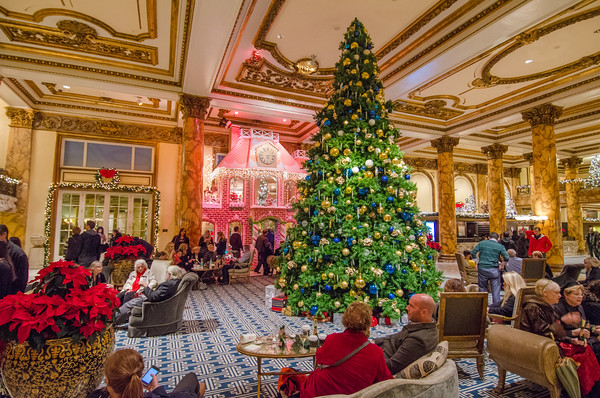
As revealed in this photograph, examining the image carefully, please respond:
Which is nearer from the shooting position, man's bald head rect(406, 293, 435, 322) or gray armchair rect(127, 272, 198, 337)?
man's bald head rect(406, 293, 435, 322)

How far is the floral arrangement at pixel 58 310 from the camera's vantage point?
2.34m

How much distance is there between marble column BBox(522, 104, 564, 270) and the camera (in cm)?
1042

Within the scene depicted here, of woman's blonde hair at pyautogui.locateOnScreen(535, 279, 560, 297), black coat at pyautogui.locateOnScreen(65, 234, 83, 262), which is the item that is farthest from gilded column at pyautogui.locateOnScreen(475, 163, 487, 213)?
black coat at pyautogui.locateOnScreen(65, 234, 83, 262)

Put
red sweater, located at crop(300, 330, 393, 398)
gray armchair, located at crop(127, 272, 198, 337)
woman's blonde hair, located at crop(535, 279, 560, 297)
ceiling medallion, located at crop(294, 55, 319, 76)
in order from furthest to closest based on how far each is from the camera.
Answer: ceiling medallion, located at crop(294, 55, 319, 76)
gray armchair, located at crop(127, 272, 198, 337)
woman's blonde hair, located at crop(535, 279, 560, 297)
red sweater, located at crop(300, 330, 393, 398)

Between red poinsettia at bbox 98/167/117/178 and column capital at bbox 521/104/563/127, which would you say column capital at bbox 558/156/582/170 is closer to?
column capital at bbox 521/104/563/127

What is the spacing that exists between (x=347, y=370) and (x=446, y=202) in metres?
13.4

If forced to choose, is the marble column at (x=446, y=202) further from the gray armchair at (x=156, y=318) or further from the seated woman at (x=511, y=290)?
the gray armchair at (x=156, y=318)

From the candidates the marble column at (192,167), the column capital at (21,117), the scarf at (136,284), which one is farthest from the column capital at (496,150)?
the column capital at (21,117)

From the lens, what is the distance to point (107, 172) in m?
12.6

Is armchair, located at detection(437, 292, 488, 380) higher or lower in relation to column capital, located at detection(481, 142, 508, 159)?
lower

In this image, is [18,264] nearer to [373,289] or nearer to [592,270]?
[373,289]

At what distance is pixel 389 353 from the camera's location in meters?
2.67

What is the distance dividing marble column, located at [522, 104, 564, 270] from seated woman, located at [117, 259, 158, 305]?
449 inches

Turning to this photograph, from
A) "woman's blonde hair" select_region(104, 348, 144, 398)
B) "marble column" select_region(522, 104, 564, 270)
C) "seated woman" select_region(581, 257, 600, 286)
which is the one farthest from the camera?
"marble column" select_region(522, 104, 564, 270)
